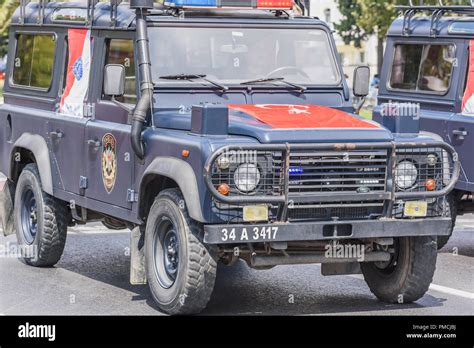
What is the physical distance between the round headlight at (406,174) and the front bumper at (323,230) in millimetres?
272

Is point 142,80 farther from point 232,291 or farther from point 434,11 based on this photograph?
point 434,11

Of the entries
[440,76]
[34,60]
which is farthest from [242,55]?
[440,76]

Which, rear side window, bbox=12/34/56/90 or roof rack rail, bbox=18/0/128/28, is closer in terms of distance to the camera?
roof rack rail, bbox=18/0/128/28

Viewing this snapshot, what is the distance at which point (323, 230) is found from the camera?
8664 mm

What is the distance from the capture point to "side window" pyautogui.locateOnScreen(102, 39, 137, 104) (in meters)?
9.90

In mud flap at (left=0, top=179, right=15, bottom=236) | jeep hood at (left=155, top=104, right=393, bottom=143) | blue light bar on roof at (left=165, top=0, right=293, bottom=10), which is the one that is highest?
blue light bar on roof at (left=165, top=0, right=293, bottom=10)

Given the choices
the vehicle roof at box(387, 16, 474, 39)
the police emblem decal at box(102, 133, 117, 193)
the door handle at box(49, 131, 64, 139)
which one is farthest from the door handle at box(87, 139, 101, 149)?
the vehicle roof at box(387, 16, 474, 39)

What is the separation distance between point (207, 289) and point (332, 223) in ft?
3.27

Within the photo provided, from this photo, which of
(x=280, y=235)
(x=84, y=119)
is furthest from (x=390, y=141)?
(x=84, y=119)

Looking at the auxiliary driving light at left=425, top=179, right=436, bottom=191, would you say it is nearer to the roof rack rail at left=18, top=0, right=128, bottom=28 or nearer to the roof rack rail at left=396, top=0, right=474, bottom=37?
the roof rack rail at left=18, top=0, right=128, bottom=28

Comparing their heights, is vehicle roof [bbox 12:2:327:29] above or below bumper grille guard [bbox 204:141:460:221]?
above

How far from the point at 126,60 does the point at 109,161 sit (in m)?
0.84

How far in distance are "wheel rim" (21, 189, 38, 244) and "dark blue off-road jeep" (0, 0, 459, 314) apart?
0.02m
